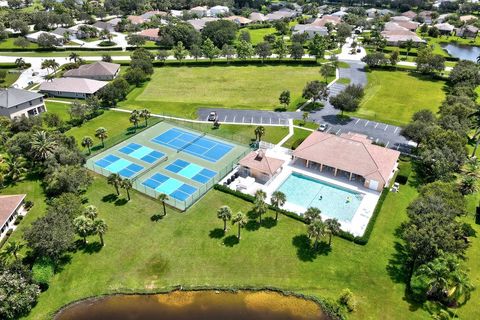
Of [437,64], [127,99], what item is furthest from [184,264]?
[437,64]

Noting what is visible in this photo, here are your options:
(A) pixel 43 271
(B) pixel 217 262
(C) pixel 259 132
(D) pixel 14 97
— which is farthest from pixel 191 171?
(D) pixel 14 97

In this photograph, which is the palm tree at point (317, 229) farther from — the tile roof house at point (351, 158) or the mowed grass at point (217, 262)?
the tile roof house at point (351, 158)

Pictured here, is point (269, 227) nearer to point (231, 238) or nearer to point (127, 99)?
point (231, 238)

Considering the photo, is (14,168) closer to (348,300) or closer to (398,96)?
(348,300)

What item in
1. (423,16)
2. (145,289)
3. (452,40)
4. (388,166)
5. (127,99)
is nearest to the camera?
(145,289)

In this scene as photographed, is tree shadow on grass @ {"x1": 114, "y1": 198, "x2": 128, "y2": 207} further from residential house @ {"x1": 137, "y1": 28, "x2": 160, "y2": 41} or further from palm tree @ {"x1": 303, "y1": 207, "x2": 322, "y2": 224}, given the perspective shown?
residential house @ {"x1": 137, "y1": 28, "x2": 160, "y2": 41}

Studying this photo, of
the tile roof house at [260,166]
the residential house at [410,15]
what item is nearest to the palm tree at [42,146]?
the tile roof house at [260,166]

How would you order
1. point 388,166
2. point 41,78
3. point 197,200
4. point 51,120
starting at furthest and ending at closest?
point 41,78 < point 51,120 < point 388,166 < point 197,200
